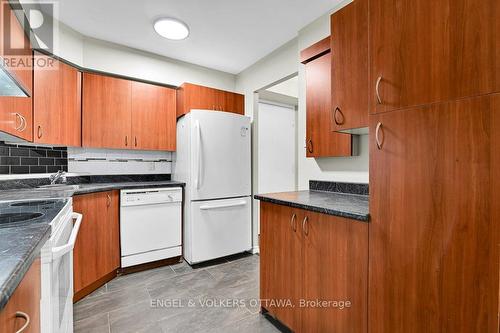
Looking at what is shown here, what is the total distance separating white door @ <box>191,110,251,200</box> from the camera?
2.63 m

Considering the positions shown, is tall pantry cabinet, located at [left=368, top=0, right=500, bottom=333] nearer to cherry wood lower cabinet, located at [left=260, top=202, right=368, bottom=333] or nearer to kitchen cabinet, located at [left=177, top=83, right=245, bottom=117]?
cherry wood lower cabinet, located at [left=260, top=202, right=368, bottom=333]

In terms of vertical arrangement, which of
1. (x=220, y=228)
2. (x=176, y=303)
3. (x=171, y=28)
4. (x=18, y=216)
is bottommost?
(x=176, y=303)

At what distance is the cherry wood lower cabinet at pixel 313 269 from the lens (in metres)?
1.20

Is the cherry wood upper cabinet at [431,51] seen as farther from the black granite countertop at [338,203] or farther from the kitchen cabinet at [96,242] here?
the kitchen cabinet at [96,242]

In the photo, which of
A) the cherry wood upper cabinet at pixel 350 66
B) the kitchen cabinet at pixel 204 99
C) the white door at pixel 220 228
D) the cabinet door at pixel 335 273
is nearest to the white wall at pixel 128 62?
the kitchen cabinet at pixel 204 99

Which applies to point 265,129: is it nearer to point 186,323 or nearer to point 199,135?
point 199,135

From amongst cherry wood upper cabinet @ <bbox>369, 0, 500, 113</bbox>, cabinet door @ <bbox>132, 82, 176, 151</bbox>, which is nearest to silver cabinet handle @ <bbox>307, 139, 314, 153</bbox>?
cherry wood upper cabinet @ <bbox>369, 0, 500, 113</bbox>

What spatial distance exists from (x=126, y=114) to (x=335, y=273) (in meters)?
2.66

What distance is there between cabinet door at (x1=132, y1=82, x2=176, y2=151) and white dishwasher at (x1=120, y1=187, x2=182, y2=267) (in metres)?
0.63

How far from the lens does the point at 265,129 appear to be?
3408 millimetres

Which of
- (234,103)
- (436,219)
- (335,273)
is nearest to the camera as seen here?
(436,219)

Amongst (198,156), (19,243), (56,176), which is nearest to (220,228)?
(198,156)

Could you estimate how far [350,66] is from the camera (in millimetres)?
1543

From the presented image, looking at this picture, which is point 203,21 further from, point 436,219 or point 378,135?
point 436,219
